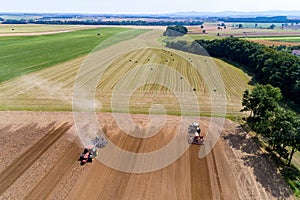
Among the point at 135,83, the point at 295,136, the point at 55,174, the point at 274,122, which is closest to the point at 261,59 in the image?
the point at 135,83

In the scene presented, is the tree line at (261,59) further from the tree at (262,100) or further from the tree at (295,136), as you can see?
the tree at (295,136)

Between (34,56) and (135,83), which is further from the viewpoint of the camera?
(34,56)

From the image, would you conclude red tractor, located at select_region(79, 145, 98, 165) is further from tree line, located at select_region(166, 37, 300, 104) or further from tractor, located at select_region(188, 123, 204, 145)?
tree line, located at select_region(166, 37, 300, 104)

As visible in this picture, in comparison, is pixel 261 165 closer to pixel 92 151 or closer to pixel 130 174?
pixel 130 174

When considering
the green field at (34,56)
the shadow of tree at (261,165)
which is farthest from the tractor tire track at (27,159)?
the green field at (34,56)

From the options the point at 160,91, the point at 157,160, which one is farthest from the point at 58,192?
the point at 160,91

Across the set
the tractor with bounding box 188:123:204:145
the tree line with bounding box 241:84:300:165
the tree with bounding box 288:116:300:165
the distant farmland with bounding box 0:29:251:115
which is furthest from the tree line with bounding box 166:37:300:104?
the tractor with bounding box 188:123:204:145

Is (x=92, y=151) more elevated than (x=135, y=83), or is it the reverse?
(x=92, y=151)

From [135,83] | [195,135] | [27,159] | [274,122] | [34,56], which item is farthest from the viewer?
[34,56]
